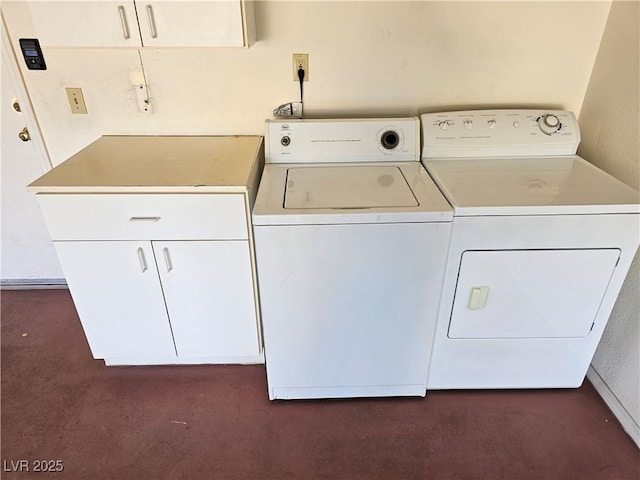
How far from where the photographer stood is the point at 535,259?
1.51 meters

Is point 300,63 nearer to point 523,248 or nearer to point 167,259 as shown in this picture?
point 167,259

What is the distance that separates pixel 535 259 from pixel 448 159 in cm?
59

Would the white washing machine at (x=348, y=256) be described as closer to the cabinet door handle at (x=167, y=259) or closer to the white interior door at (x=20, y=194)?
the cabinet door handle at (x=167, y=259)

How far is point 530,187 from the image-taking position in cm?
157

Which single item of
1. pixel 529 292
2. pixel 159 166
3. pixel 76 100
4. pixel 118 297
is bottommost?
pixel 118 297

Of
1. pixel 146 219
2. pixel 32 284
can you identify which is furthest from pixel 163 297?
pixel 32 284

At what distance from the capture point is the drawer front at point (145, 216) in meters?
1.52

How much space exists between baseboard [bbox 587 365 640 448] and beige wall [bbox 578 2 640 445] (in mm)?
12

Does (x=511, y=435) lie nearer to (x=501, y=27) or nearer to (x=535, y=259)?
(x=535, y=259)

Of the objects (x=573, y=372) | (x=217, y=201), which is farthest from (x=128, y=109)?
(x=573, y=372)

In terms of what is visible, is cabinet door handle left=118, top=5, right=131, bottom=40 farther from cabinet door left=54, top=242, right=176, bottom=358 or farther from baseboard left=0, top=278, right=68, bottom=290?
baseboard left=0, top=278, right=68, bottom=290

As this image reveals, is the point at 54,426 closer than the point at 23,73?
Yes

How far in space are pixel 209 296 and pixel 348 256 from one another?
2.08 ft

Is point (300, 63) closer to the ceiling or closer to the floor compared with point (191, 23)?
closer to the floor
